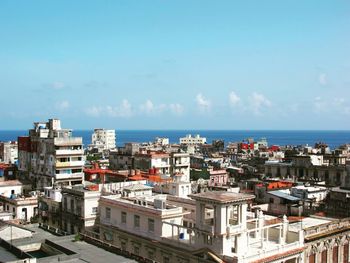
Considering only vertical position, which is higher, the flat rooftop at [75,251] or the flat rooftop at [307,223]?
the flat rooftop at [75,251]

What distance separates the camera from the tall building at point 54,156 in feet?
251

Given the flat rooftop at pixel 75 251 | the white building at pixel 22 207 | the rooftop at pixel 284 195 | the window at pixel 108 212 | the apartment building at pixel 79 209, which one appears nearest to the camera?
the flat rooftop at pixel 75 251

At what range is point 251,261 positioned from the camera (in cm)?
3534

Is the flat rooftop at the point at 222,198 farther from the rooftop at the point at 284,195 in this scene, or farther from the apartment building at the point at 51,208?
the apartment building at the point at 51,208

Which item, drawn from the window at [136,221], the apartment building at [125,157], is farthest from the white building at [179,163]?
the window at [136,221]

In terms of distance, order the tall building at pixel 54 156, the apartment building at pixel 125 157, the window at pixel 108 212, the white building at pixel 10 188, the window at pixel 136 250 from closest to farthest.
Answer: the window at pixel 136 250
the window at pixel 108 212
the white building at pixel 10 188
the tall building at pixel 54 156
the apartment building at pixel 125 157

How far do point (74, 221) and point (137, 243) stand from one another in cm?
1398

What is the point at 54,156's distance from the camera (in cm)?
7625

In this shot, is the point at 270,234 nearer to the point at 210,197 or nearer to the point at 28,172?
the point at 210,197

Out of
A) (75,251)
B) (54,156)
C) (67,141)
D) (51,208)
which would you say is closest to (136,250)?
(75,251)

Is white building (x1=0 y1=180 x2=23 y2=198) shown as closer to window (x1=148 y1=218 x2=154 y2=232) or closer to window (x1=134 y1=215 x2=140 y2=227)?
window (x1=134 y1=215 x2=140 y2=227)

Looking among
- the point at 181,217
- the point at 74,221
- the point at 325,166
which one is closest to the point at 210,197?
the point at 181,217

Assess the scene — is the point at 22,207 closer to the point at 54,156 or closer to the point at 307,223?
the point at 54,156

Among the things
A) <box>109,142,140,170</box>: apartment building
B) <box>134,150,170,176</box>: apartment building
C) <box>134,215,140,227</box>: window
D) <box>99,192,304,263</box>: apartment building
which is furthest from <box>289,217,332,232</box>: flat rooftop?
<box>109,142,140,170</box>: apartment building
